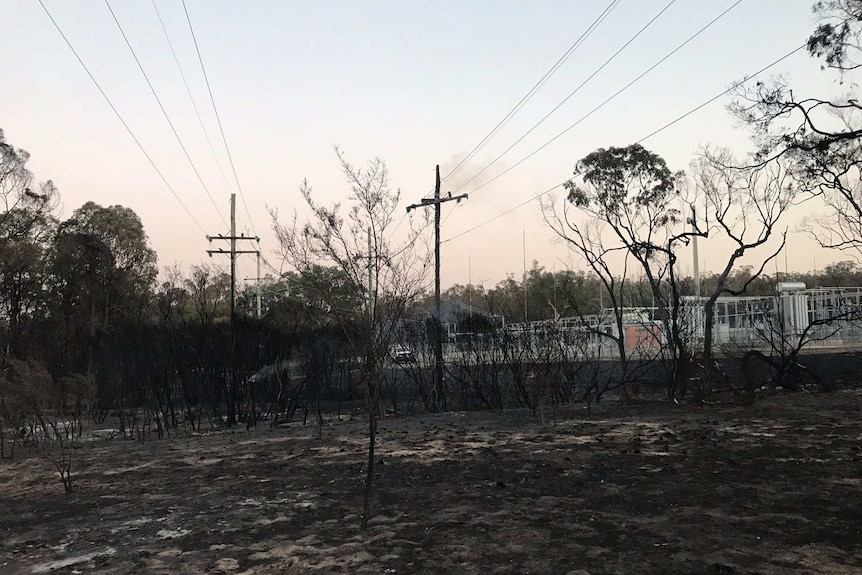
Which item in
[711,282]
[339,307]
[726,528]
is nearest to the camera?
[726,528]

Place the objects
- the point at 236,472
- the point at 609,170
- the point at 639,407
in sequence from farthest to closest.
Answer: the point at 609,170 < the point at 639,407 < the point at 236,472

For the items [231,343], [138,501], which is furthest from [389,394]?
[138,501]

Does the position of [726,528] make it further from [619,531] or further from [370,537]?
[370,537]

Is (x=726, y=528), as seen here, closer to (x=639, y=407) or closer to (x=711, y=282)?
(x=639, y=407)

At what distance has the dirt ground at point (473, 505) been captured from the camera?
467cm

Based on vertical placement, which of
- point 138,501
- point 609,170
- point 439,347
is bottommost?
point 138,501

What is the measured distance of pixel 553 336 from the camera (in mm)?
14727

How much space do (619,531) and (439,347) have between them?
10590 mm

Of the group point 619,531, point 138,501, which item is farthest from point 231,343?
point 619,531

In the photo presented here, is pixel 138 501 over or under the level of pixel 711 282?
under

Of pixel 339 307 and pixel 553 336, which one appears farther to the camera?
pixel 553 336

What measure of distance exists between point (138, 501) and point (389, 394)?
9361mm

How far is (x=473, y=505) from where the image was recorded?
614cm

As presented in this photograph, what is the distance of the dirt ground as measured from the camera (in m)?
4.67
